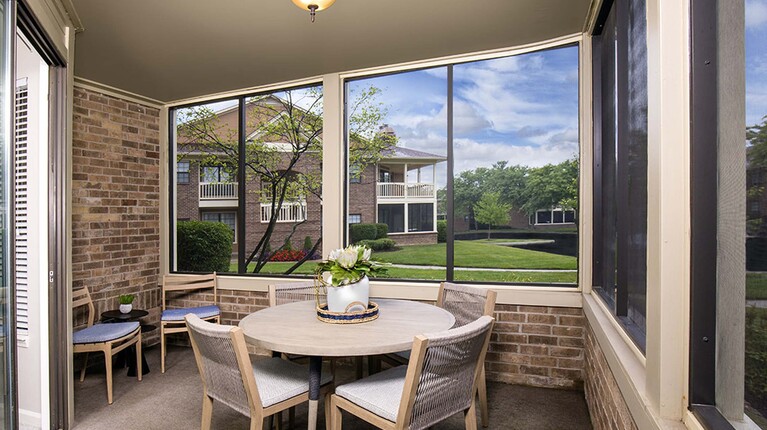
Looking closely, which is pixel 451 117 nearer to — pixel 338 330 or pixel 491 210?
pixel 491 210

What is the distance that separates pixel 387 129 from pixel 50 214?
11.0ft

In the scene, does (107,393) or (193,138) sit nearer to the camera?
(107,393)

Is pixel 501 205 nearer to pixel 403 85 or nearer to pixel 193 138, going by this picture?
pixel 403 85

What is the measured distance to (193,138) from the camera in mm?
4918

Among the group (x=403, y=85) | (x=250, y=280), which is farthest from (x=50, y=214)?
(x=403, y=85)

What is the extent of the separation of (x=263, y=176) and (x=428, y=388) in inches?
145

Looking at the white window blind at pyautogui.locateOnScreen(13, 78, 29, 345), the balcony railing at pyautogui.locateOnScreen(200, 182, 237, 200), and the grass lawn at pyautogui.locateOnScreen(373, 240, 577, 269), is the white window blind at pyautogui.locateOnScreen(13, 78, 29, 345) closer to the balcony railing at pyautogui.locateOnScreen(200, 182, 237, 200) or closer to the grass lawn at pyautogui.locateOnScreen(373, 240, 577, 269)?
the balcony railing at pyautogui.locateOnScreen(200, 182, 237, 200)

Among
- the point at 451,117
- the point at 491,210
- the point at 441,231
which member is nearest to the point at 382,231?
the point at 441,231

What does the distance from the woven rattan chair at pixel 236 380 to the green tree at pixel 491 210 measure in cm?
302

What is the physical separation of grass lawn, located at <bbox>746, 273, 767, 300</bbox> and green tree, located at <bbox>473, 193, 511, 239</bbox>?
12.5 ft

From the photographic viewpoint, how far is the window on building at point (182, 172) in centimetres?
483

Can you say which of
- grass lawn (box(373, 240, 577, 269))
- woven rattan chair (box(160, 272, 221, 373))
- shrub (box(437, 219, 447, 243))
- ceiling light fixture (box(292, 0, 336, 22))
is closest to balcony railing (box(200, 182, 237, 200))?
woven rattan chair (box(160, 272, 221, 373))

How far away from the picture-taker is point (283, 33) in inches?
120

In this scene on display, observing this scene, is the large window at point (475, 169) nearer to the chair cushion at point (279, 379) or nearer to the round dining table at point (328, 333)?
the round dining table at point (328, 333)
